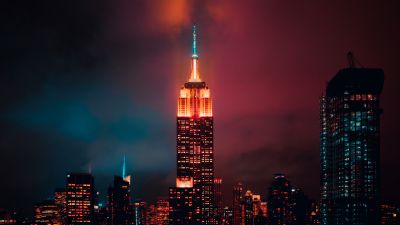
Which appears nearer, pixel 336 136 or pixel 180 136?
pixel 336 136

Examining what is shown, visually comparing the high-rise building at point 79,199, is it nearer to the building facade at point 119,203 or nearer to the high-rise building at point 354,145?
the building facade at point 119,203

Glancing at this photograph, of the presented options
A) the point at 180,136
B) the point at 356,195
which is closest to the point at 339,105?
the point at 356,195

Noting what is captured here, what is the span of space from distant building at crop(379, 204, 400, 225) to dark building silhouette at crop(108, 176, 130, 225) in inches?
1451

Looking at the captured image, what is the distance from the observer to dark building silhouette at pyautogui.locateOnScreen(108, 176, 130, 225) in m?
142

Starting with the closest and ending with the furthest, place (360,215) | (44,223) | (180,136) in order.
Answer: (360,215), (44,223), (180,136)

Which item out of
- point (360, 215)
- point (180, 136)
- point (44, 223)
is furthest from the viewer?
point (180, 136)

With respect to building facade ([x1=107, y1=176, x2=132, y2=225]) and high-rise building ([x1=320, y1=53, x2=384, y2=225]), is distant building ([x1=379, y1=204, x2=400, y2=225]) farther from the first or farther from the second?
building facade ([x1=107, y1=176, x2=132, y2=225])

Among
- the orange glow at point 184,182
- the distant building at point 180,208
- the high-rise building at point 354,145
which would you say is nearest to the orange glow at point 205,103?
the orange glow at point 184,182

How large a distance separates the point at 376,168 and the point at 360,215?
6573mm

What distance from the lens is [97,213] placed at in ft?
476

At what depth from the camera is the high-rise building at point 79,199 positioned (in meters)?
142

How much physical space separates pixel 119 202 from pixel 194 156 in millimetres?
14704

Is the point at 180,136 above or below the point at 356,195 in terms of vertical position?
above

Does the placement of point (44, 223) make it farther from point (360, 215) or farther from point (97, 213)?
point (360, 215)
